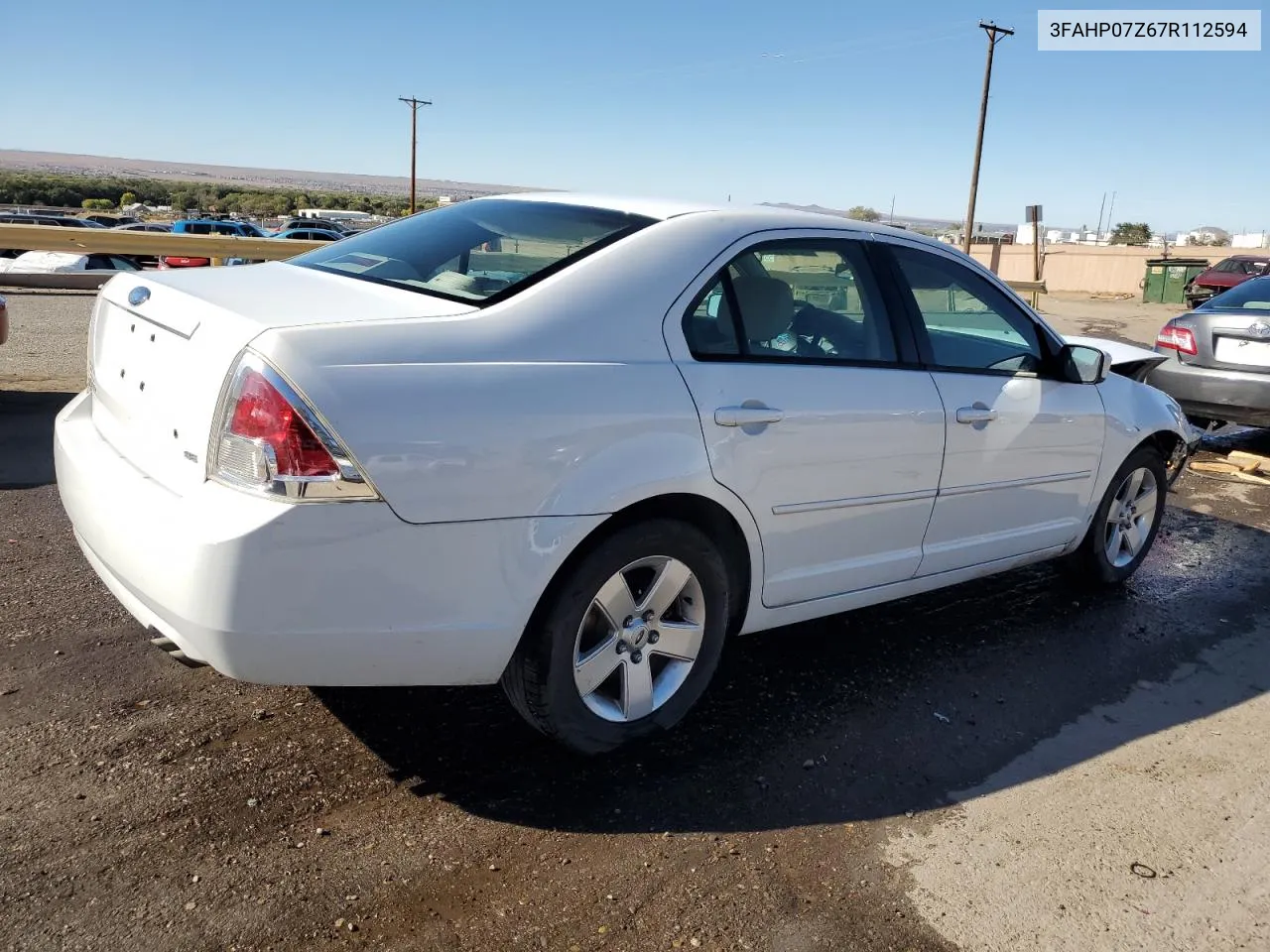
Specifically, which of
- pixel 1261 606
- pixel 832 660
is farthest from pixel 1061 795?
pixel 1261 606

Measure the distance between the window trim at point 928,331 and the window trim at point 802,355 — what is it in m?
0.05

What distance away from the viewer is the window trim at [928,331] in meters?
3.82

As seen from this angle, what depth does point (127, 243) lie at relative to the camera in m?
10.2

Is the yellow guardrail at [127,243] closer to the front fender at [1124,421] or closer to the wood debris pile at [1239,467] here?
the front fender at [1124,421]

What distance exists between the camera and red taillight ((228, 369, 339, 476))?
241 cm

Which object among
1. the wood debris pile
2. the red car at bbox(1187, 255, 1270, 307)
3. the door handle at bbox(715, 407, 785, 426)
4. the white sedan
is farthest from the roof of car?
the red car at bbox(1187, 255, 1270, 307)

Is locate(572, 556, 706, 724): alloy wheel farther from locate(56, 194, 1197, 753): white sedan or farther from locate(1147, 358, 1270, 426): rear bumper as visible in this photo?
locate(1147, 358, 1270, 426): rear bumper

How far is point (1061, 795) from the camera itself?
3188mm

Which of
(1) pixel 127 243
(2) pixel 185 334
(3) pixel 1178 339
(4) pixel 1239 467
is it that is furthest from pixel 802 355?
(1) pixel 127 243

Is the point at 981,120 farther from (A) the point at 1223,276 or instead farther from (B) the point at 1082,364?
(B) the point at 1082,364

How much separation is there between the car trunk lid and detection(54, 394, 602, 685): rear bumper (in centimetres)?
11

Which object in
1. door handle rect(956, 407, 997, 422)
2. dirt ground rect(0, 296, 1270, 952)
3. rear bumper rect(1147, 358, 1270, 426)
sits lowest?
dirt ground rect(0, 296, 1270, 952)

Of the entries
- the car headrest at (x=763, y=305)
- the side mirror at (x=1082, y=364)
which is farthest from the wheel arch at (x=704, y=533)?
the side mirror at (x=1082, y=364)

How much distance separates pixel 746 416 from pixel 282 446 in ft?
4.49
